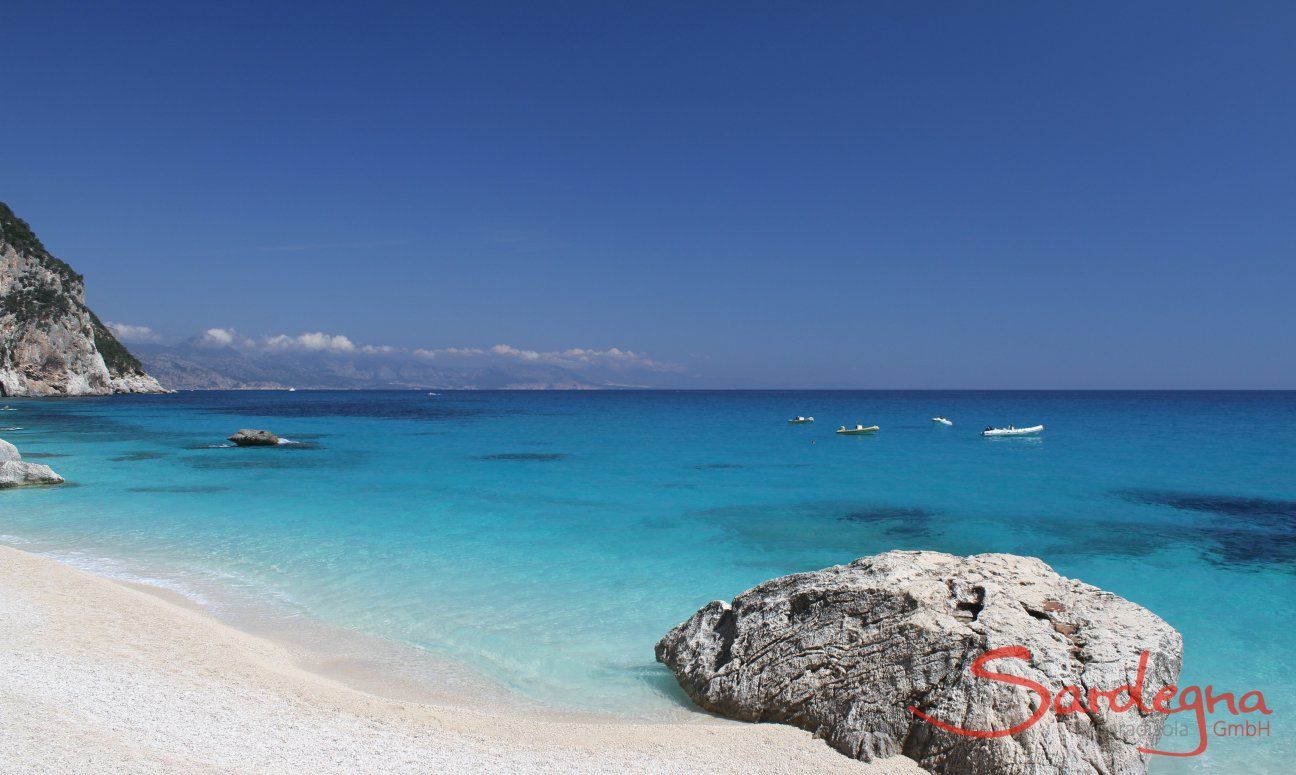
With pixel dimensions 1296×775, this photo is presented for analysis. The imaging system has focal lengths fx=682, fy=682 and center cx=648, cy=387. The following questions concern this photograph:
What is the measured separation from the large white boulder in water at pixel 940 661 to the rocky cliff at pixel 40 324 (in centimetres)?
11670

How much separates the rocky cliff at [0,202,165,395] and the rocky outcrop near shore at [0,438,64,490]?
3526 inches

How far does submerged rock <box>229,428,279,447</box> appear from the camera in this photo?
38.5 metres

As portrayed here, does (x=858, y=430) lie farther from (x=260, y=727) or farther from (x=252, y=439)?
(x=260, y=727)

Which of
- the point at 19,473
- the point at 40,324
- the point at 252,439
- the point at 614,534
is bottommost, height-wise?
the point at 614,534

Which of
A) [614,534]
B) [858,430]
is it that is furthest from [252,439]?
[858,430]

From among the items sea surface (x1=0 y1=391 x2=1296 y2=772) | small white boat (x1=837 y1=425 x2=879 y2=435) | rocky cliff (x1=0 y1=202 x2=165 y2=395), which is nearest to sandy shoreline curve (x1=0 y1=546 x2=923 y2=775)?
sea surface (x1=0 y1=391 x2=1296 y2=772)

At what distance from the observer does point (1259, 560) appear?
50.6 ft

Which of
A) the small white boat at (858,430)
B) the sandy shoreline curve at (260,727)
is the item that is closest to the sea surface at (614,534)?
the sandy shoreline curve at (260,727)

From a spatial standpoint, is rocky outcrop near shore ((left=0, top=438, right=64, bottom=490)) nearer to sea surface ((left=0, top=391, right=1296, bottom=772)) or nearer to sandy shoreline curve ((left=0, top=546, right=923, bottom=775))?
sea surface ((left=0, top=391, right=1296, bottom=772))

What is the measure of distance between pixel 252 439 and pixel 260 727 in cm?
3781

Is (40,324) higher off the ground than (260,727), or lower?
higher

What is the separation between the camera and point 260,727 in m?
5.85

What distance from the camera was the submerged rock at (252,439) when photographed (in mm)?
38531

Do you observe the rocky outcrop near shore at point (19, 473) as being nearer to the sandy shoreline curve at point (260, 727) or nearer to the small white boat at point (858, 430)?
the sandy shoreline curve at point (260, 727)
